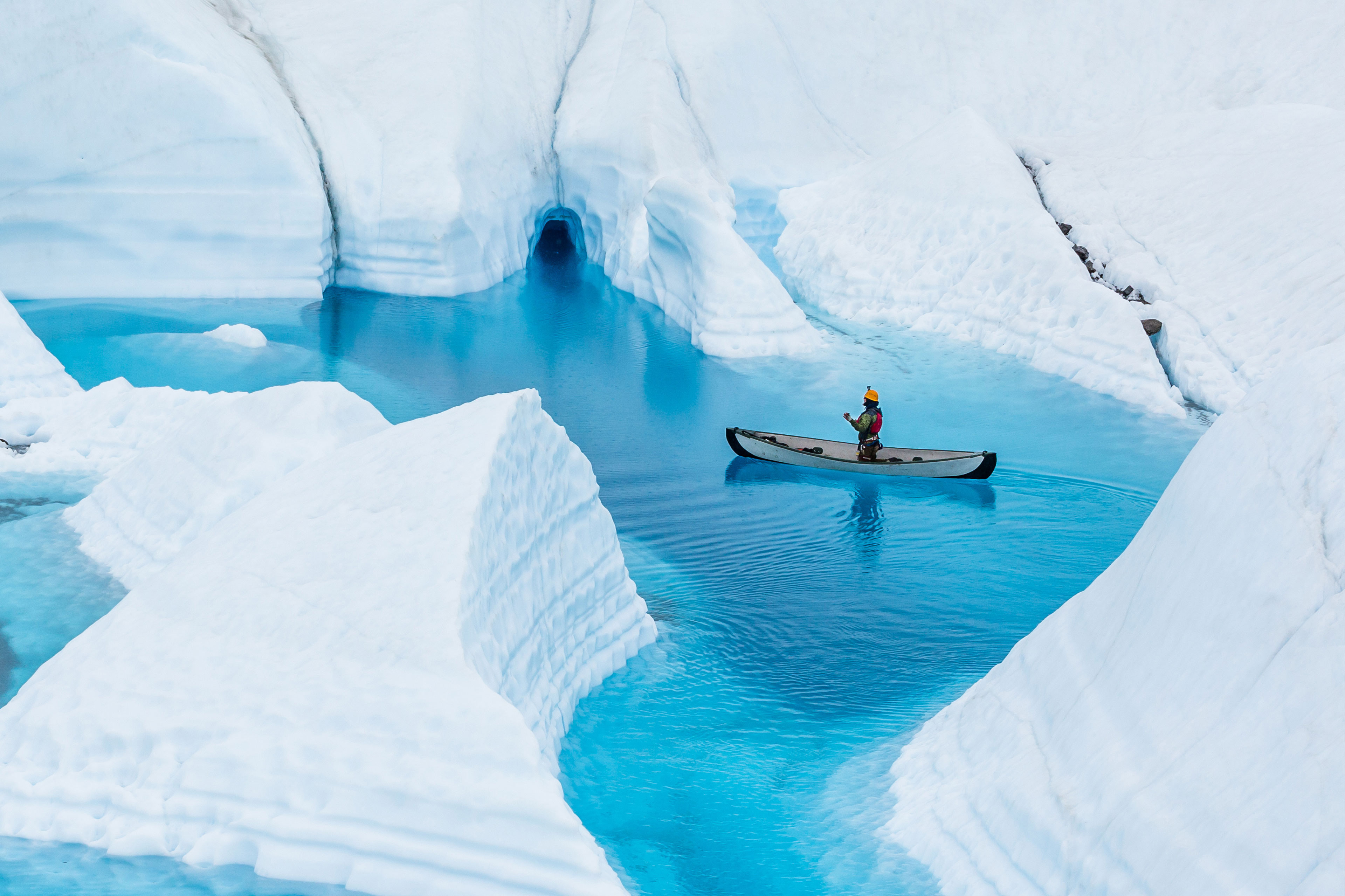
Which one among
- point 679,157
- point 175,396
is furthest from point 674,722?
point 679,157

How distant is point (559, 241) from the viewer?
29000mm

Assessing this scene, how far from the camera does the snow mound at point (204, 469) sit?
9586 mm

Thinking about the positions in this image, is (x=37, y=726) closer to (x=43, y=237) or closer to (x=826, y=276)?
(x=43, y=237)

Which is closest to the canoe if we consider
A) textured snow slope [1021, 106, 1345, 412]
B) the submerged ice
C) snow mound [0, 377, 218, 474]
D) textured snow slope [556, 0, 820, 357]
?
the submerged ice

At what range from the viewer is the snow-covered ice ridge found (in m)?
19.0

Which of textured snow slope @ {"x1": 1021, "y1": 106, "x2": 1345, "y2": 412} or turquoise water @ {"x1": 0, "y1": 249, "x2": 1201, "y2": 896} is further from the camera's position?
textured snow slope @ {"x1": 1021, "y1": 106, "x2": 1345, "y2": 412}

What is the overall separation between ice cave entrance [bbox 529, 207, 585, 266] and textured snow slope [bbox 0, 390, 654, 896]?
18.0 meters

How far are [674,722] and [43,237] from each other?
16.8m

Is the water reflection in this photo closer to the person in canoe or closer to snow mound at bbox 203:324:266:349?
the person in canoe

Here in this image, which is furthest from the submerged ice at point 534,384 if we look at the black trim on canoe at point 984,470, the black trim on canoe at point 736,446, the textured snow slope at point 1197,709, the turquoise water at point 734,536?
the black trim on canoe at point 736,446

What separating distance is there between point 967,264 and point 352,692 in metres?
16.0

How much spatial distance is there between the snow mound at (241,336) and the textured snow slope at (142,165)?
3.25 metres

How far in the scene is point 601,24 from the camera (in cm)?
2555

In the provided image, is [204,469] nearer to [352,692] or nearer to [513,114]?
[352,692]
